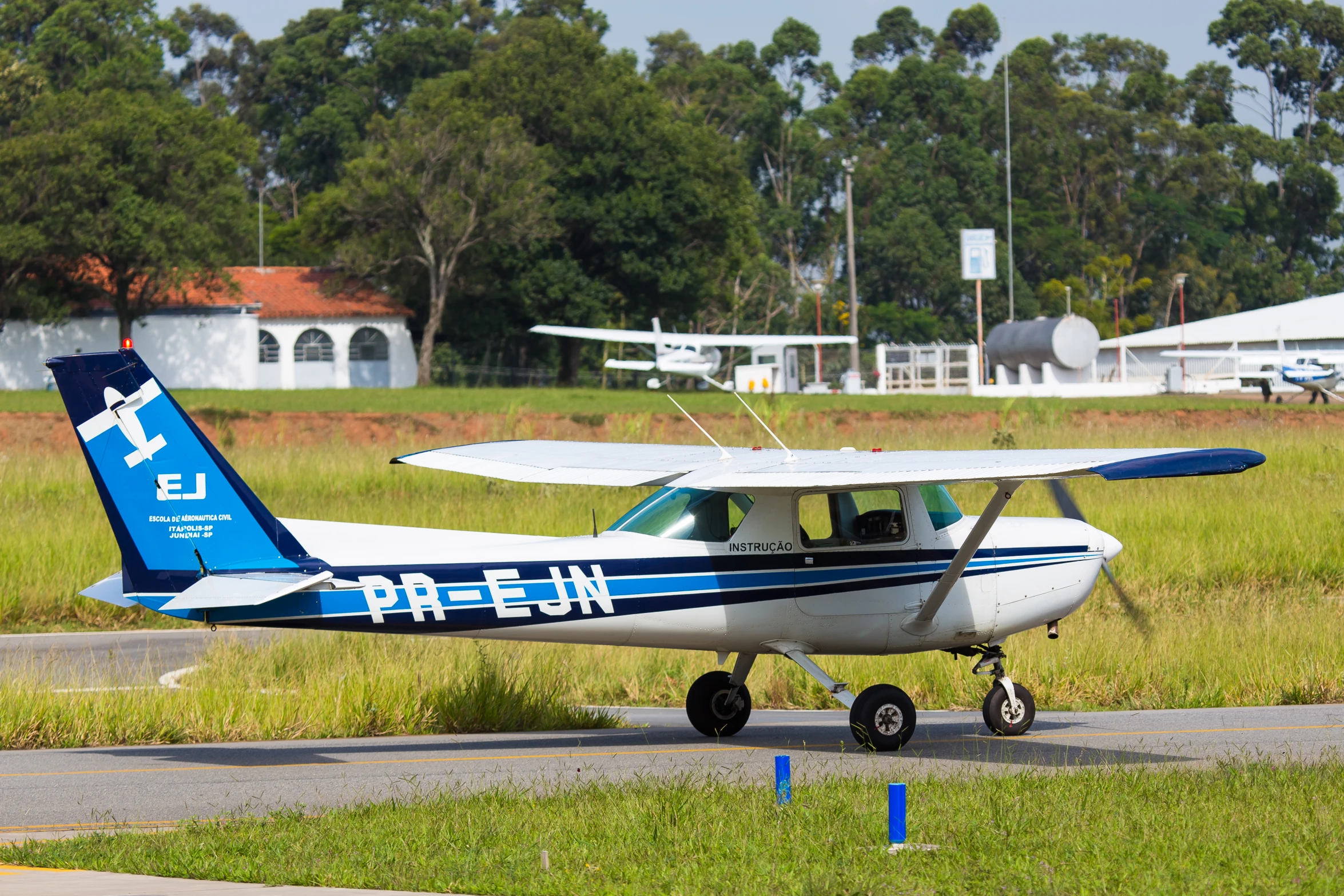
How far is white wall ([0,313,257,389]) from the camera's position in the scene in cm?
6712

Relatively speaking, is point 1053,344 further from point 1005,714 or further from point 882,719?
point 882,719

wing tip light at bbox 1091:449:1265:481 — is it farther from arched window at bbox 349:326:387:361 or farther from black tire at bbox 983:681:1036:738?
arched window at bbox 349:326:387:361

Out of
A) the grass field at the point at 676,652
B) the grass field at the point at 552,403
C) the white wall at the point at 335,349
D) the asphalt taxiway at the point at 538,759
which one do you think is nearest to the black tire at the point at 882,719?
the asphalt taxiway at the point at 538,759

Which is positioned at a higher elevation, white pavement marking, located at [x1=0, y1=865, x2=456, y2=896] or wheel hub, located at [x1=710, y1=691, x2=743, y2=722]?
white pavement marking, located at [x1=0, y1=865, x2=456, y2=896]

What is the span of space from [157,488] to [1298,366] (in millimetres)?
61559

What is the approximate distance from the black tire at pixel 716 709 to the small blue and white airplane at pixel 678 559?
0.02 m

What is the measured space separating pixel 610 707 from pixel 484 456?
11.5 ft

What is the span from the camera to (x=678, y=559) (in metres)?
11.6

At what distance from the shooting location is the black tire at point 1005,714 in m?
12.2

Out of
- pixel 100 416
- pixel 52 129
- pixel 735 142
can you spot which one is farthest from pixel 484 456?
pixel 735 142

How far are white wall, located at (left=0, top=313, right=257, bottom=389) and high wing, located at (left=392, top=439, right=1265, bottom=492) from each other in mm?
57168

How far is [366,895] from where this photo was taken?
6.82 meters

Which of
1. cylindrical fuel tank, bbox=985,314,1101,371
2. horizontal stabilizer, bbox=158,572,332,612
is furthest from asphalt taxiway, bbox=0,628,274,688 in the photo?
cylindrical fuel tank, bbox=985,314,1101,371

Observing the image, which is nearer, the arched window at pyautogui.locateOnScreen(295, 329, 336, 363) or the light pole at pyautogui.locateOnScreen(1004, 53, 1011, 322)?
the arched window at pyautogui.locateOnScreen(295, 329, 336, 363)
